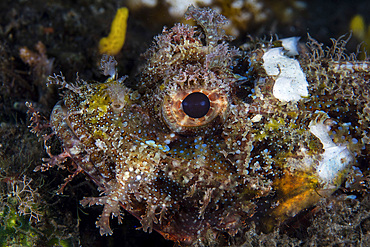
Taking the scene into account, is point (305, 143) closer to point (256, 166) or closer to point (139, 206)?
point (256, 166)

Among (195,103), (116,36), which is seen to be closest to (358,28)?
(116,36)

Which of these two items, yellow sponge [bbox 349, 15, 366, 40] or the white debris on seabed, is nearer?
the white debris on seabed

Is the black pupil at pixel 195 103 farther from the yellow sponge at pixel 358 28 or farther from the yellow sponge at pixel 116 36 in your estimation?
the yellow sponge at pixel 358 28

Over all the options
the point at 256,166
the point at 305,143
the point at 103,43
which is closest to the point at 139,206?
the point at 256,166

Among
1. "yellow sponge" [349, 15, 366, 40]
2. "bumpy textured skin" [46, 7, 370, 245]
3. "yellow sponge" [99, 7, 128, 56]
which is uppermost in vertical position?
"yellow sponge" [349, 15, 366, 40]

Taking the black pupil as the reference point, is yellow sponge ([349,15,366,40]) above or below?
above

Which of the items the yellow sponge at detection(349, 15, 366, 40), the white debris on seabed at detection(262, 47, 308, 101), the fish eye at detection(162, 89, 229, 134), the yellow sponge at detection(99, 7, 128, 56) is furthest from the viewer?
the yellow sponge at detection(349, 15, 366, 40)

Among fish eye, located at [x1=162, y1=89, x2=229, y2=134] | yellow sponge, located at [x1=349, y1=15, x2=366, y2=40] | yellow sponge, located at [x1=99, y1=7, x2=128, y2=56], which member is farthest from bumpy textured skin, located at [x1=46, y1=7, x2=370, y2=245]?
yellow sponge, located at [x1=349, y1=15, x2=366, y2=40]

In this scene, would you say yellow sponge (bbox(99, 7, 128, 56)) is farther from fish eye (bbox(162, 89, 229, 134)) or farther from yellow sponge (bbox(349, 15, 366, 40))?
yellow sponge (bbox(349, 15, 366, 40))
